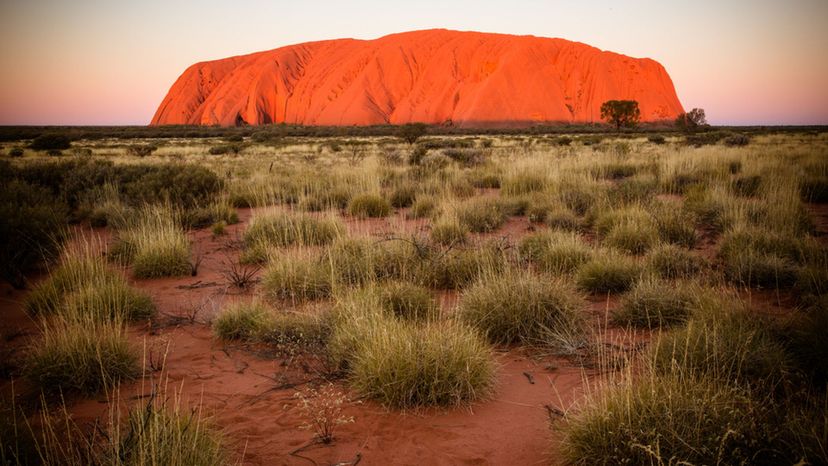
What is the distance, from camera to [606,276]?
188 inches

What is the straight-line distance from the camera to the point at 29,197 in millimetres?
7223

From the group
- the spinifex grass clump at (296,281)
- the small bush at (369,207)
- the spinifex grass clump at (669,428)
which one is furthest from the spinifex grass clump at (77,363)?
the small bush at (369,207)

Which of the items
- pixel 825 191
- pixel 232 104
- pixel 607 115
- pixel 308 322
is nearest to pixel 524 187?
pixel 825 191

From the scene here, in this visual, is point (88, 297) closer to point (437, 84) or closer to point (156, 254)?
point (156, 254)

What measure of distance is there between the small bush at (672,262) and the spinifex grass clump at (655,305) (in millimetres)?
771

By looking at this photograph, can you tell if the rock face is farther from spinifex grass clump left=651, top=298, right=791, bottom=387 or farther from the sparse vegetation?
spinifex grass clump left=651, top=298, right=791, bottom=387

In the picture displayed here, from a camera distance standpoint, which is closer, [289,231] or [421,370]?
[421,370]

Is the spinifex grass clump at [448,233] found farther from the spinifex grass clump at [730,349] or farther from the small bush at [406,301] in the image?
the spinifex grass clump at [730,349]

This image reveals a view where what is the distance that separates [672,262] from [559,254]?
1200 mm

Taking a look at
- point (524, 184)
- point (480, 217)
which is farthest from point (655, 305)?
point (524, 184)

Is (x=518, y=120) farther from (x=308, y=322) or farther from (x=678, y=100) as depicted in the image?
(x=308, y=322)

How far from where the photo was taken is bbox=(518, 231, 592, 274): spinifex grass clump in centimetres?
517

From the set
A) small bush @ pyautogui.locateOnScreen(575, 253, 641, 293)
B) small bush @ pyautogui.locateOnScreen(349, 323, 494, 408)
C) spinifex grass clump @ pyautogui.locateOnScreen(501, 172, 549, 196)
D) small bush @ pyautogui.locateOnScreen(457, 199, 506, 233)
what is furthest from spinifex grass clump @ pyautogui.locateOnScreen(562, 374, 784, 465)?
spinifex grass clump @ pyautogui.locateOnScreen(501, 172, 549, 196)

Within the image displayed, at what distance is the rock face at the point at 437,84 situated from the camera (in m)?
78.0
